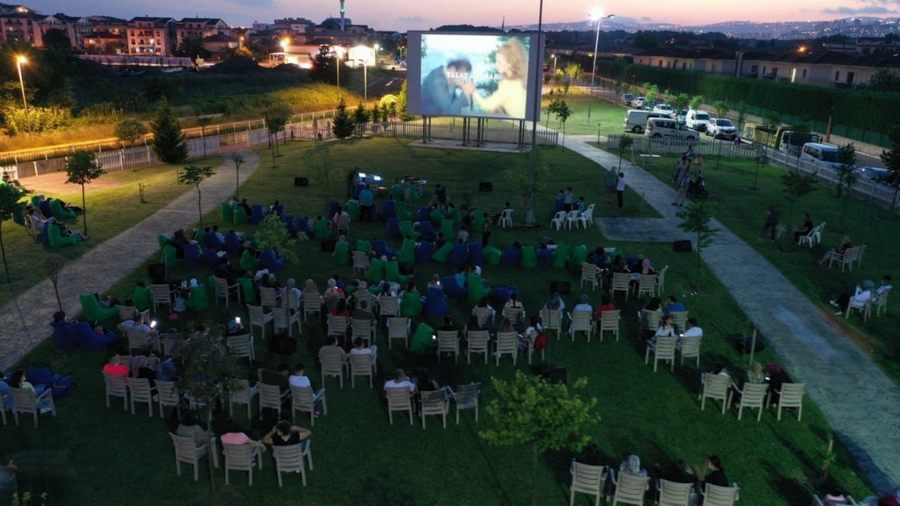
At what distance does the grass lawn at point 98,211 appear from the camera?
17.8 m

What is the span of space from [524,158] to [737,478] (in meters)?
15.6

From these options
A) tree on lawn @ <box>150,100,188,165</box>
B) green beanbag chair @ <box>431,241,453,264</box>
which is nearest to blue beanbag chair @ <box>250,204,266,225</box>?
green beanbag chair @ <box>431,241,453,264</box>

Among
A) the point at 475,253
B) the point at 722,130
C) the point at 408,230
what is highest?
the point at 722,130

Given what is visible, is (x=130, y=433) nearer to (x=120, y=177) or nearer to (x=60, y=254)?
(x=60, y=254)

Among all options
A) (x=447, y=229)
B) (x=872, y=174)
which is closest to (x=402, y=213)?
(x=447, y=229)

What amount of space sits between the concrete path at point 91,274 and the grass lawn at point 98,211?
439 millimetres

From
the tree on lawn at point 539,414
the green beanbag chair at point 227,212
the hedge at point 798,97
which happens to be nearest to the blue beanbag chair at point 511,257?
the green beanbag chair at point 227,212

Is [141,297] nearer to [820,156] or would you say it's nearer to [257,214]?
[257,214]

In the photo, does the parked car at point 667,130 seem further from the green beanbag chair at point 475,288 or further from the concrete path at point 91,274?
the green beanbag chair at point 475,288

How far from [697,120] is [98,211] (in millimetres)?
42325

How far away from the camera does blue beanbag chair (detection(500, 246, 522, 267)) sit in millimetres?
17906

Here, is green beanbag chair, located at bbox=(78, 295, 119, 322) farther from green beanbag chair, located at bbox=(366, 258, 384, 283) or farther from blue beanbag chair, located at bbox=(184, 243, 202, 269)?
green beanbag chair, located at bbox=(366, 258, 384, 283)

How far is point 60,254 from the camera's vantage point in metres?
19.1

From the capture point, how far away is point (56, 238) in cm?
1945
